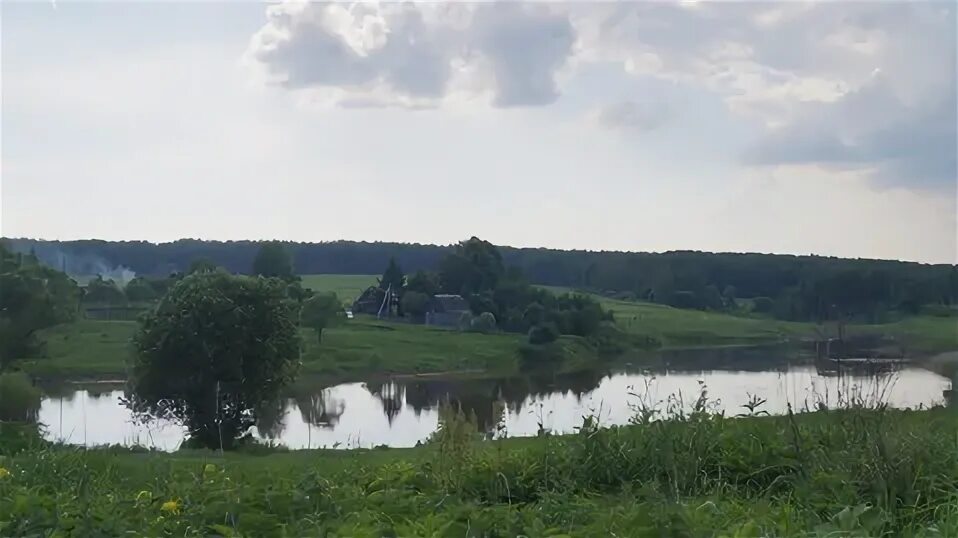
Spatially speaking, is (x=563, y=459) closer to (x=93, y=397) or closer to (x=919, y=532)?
(x=919, y=532)

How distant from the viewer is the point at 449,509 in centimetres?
401

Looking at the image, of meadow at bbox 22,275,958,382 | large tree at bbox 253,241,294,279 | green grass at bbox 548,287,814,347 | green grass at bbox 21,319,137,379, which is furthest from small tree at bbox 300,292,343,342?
green grass at bbox 548,287,814,347

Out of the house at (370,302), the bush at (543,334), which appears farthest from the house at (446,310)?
the bush at (543,334)

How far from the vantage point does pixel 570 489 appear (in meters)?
4.95

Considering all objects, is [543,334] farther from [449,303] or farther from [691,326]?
[449,303]

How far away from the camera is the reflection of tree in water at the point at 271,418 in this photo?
725 inches

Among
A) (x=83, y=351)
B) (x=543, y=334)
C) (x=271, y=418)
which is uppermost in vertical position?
(x=543, y=334)

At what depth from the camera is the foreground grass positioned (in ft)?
12.2

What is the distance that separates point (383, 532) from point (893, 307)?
8147mm

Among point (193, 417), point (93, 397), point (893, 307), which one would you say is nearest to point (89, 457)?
point (893, 307)

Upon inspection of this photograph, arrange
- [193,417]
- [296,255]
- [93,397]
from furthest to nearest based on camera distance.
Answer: [296,255], [93,397], [193,417]

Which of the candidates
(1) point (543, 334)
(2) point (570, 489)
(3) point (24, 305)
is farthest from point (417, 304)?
(2) point (570, 489)

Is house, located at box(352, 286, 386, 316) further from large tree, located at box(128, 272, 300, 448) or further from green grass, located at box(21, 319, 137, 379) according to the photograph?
large tree, located at box(128, 272, 300, 448)

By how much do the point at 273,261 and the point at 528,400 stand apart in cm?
2085
